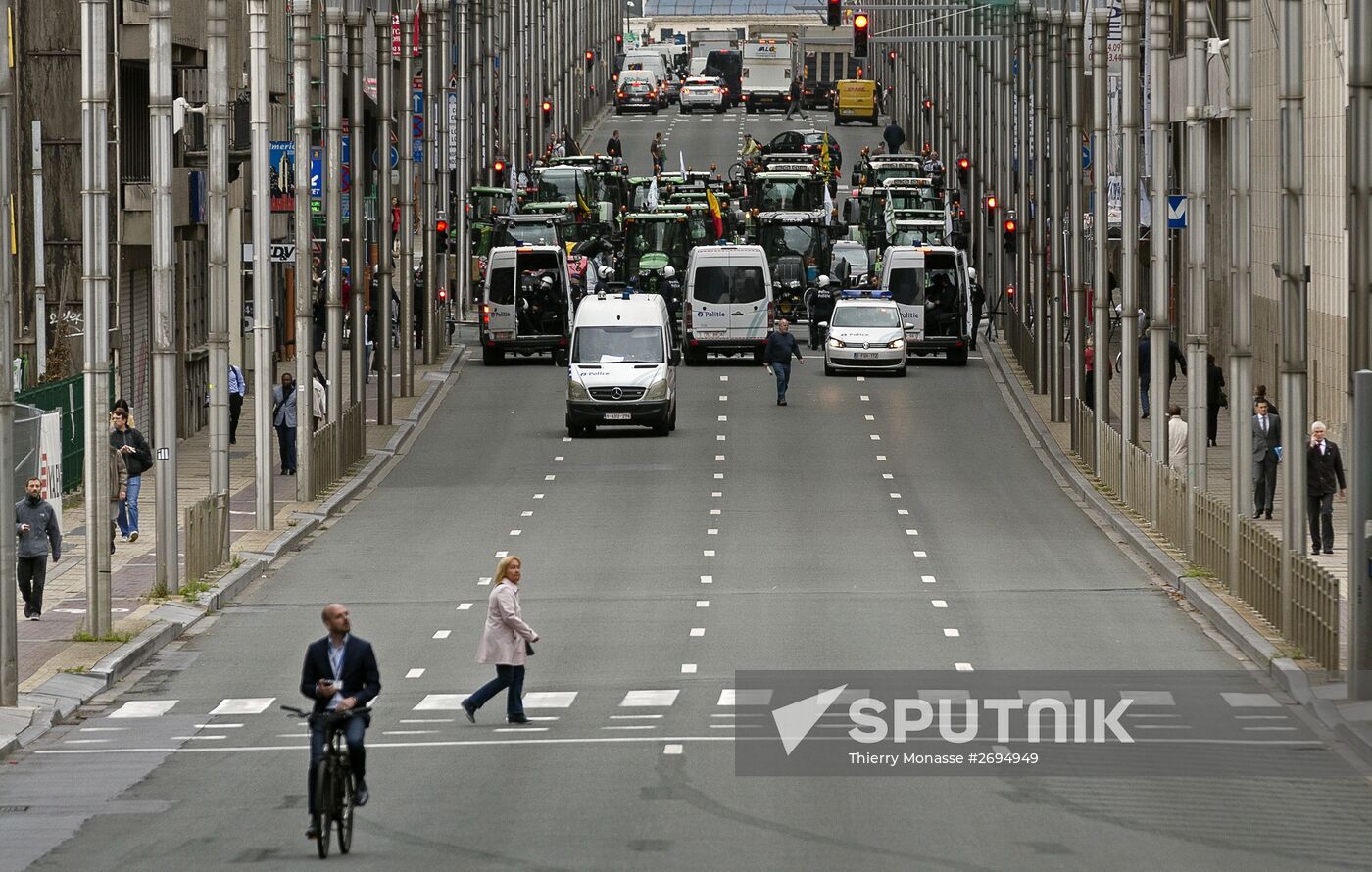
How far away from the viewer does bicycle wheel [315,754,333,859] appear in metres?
14.2

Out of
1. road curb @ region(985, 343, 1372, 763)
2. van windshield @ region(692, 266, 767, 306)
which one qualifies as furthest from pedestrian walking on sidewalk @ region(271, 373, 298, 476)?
van windshield @ region(692, 266, 767, 306)

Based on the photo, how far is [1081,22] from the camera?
142 feet

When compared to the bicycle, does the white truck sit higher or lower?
higher

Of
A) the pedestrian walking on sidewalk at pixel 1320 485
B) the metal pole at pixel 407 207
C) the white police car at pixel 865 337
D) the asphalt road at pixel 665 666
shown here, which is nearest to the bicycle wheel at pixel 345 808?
the asphalt road at pixel 665 666

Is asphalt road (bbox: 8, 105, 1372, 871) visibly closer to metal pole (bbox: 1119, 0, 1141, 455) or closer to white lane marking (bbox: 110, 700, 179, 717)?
white lane marking (bbox: 110, 700, 179, 717)

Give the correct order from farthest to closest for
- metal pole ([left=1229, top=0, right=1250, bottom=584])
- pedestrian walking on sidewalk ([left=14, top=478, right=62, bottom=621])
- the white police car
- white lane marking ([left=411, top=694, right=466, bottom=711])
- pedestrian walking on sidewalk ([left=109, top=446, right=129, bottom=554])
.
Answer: the white police car < pedestrian walking on sidewalk ([left=109, top=446, right=129, bottom=554]) < pedestrian walking on sidewalk ([left=14, top=478, right=62, bottom=621]) < metal pole ([left=1229, top=0, right=1250, bottom=584]) < white lane marking ([left=411, top=694, right=466, bottom=711])

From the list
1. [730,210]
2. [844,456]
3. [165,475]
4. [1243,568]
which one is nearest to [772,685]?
[1243,568]

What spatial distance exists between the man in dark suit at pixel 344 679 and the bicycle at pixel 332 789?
0.18 ft

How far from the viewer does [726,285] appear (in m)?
57.3

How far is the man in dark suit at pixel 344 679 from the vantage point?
14.8 meters

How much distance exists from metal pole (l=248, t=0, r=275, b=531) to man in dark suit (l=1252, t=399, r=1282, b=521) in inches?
502

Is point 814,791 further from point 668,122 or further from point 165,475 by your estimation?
point 668,122

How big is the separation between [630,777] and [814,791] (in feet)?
4.52

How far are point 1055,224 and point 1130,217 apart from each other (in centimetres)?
1139
